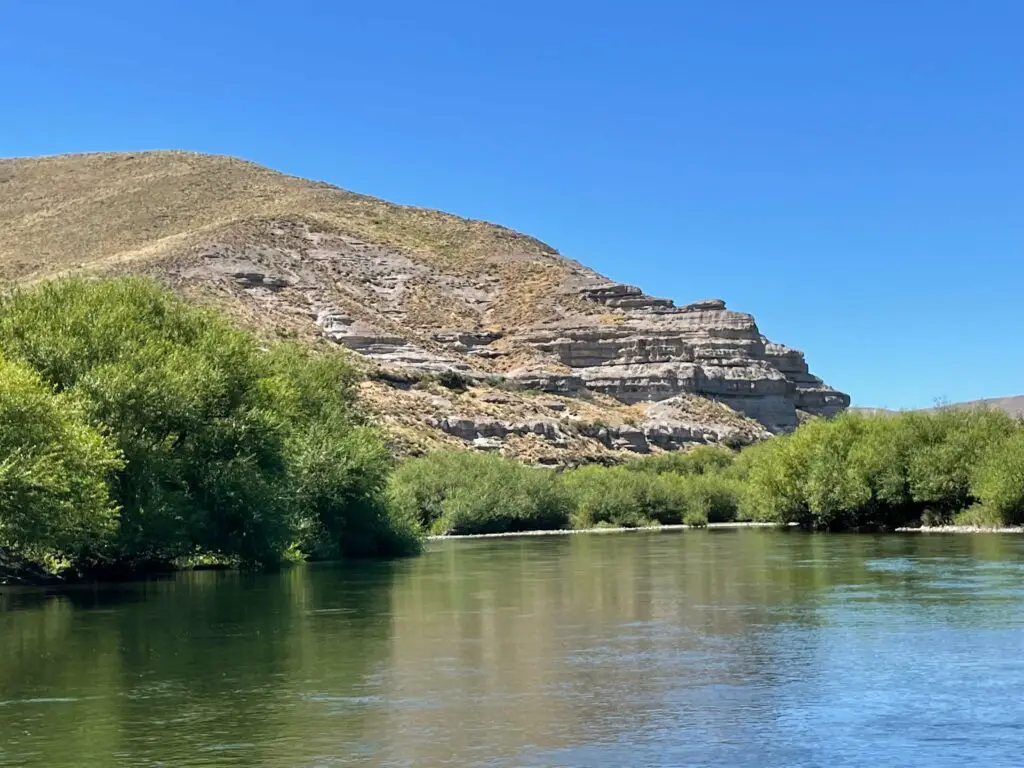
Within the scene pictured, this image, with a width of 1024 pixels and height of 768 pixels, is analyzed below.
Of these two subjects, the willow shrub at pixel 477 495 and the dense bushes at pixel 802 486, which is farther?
the willow shrub at pixel 477 495

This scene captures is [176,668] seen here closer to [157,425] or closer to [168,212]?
[157,425]

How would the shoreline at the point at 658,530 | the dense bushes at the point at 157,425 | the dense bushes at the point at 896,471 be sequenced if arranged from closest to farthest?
the dense bushes at the point at 157,425
the dense bushes at the point at 896,471
the shoreline at the point at 658,530

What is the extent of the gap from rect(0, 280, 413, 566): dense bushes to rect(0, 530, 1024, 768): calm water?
2.37 meters

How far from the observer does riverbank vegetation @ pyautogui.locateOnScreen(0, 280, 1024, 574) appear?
33469 millimetres

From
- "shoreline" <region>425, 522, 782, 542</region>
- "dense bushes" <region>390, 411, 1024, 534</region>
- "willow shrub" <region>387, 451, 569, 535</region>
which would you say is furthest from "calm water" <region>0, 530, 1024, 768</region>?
"willow shrub" <region>387, 451, 569, 535</region>

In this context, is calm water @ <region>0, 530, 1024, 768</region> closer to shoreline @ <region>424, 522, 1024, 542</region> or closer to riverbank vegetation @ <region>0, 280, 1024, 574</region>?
riverbank vegetation @ <region>0, 280, 1024, 574</region>

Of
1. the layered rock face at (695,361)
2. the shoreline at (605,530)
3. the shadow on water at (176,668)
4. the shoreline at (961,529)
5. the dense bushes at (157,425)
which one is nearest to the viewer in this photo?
the shadow on water at (176,668)

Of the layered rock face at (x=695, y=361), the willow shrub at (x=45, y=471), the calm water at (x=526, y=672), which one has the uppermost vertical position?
the layered rock face at (x=695, y=361)

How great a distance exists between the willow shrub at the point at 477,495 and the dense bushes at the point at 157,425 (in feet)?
113

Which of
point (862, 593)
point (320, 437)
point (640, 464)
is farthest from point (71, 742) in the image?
point (640, 464)

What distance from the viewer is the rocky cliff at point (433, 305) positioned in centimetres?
12900

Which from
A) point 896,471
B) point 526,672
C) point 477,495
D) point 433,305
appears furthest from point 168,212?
point 526,672

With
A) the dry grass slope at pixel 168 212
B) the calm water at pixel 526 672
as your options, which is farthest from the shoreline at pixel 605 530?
the dry grass slope at pixel 168 212

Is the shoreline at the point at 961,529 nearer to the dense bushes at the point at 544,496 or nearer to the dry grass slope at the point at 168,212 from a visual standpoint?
the dense bushes at the point at 544,496
